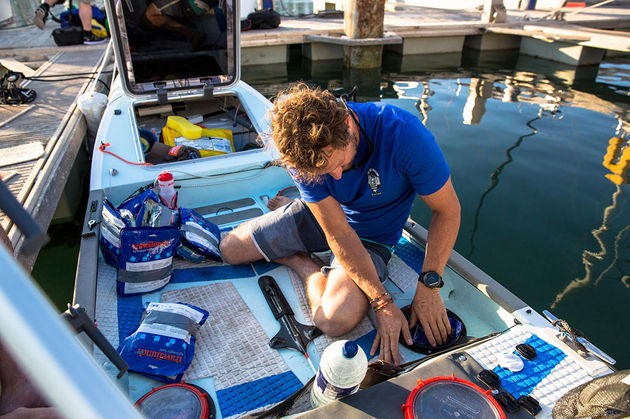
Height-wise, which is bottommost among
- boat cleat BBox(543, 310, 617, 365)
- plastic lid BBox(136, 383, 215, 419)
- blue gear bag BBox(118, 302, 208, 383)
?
plastic lid BBox(136, 383, 215, 419)

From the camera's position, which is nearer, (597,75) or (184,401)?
(184,401)

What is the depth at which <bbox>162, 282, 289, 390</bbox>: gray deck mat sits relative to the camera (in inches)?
68.7

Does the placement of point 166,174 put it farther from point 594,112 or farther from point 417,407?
point 594,112

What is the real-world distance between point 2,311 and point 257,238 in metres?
1.89

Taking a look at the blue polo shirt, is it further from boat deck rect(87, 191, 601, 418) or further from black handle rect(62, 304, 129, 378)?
black handle rect(62, 304, 129, 378)

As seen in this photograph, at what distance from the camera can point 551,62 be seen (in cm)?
908

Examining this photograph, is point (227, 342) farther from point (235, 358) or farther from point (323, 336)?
point (323, 336)

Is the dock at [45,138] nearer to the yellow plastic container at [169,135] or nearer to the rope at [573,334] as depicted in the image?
the yellow plastic container at [169,135]

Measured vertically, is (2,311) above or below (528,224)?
above

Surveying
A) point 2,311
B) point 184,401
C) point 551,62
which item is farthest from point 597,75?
point 2,311

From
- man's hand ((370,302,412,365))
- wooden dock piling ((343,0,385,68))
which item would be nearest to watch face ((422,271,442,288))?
man's hand ((370,302,412,365))

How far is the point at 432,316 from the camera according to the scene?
1799 millimetres

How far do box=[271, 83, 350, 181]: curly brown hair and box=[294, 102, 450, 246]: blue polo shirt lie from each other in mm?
322

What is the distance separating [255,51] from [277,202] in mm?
7361
